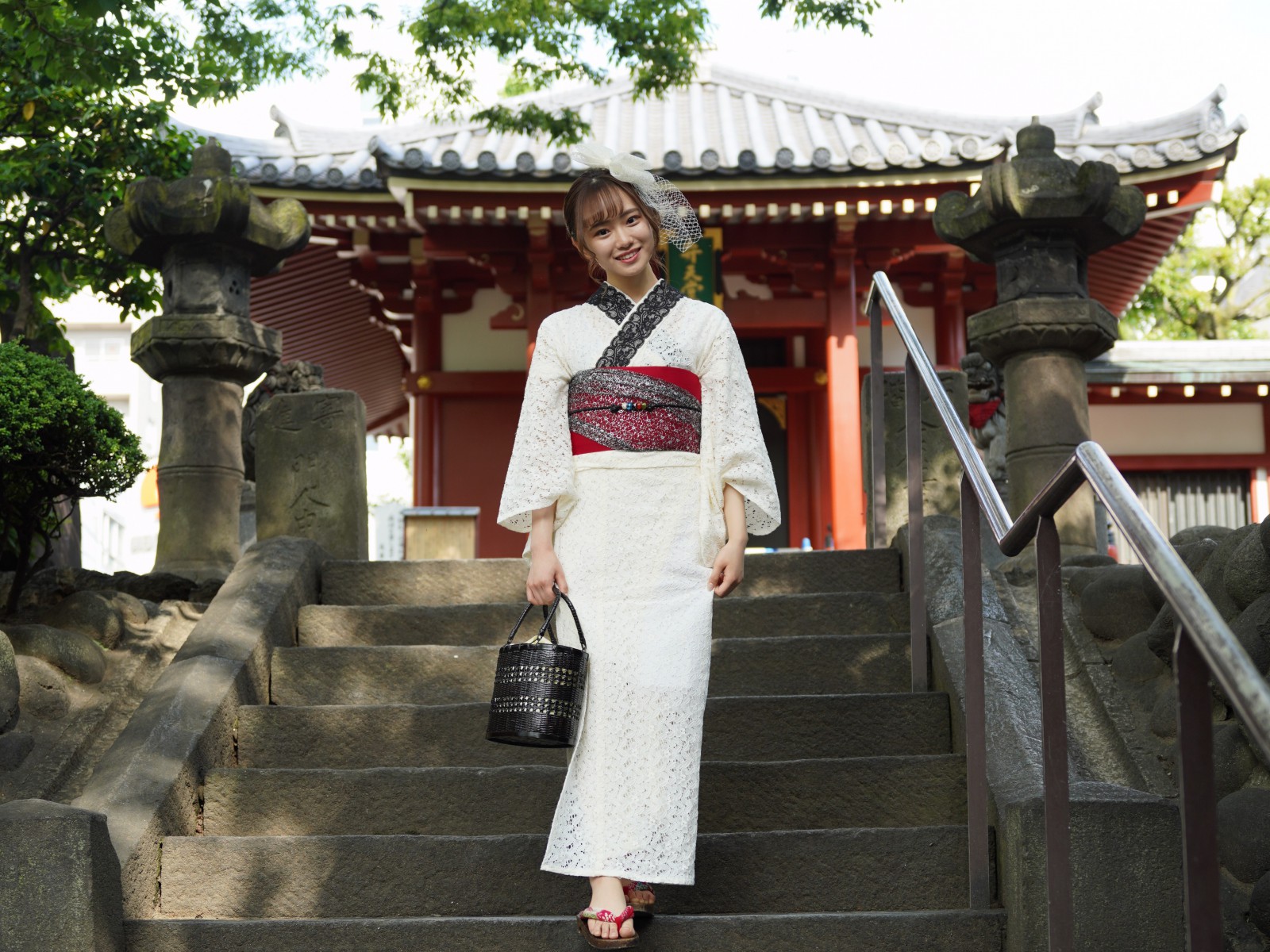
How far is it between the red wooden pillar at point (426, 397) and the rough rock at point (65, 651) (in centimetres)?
651

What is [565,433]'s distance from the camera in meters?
3.15

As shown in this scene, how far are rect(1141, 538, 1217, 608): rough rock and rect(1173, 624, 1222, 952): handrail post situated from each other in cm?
235

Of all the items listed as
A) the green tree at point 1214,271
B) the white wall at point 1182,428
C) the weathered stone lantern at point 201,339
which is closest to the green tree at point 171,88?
the weathered stone lantern at point 201,339

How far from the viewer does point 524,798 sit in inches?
141

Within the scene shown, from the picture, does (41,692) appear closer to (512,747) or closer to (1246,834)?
(512,747)

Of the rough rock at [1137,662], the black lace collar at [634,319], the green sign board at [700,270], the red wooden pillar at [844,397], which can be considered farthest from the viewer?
the green sign board at [700,270]

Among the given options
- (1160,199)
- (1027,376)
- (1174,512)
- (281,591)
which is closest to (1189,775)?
(281,591)

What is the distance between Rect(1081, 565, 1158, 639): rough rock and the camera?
4180mm

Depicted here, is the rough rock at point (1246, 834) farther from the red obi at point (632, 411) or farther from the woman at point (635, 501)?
the red obi at point (632, 411)

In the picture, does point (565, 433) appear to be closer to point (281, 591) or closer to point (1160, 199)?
point (281, 591)

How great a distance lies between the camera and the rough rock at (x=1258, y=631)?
3.51m

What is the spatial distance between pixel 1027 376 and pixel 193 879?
12.5ft

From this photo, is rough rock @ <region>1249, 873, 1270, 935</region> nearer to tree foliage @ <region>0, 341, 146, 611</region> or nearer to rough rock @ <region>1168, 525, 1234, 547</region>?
rough rock @ <region>1168, 525, 1234, 547</region>

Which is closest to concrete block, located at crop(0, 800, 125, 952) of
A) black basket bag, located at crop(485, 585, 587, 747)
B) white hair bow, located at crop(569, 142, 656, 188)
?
black basket bag, located at crop(485, 585, 587, 747)
